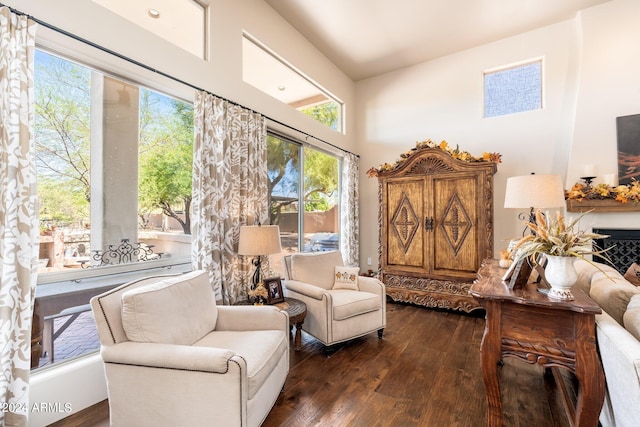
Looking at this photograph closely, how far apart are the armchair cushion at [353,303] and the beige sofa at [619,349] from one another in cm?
166

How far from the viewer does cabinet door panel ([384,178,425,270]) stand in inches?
161

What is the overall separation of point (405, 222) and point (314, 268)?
5.49ft

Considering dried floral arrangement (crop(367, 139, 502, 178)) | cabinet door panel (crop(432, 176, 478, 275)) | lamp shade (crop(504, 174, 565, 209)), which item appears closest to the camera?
lamp shade (crop(504, 174, 565, 209))

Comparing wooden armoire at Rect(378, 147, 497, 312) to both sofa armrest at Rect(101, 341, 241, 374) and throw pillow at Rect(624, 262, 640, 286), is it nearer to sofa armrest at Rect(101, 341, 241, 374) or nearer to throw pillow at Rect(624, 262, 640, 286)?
throw pillow at Rect(624, 262, 640, 286)

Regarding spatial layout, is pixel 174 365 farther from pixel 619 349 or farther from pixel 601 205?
pixel 601 205

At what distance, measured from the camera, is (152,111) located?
2502 millimetres

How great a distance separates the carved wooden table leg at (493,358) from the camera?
1657 millimetres

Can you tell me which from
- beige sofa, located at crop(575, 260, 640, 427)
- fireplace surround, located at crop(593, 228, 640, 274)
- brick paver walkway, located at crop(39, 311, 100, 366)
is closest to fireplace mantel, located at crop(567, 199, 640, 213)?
fireplace surround, located at crop(593, 228, 640, 274)

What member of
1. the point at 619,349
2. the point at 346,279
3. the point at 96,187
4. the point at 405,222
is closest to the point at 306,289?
the point at 346,279

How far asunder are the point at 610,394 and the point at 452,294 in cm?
249

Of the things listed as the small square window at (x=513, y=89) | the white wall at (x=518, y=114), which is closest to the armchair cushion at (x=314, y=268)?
the white wall at (x=518, y=114)

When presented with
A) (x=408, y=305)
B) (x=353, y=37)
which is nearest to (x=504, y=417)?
(x=408, y=305)

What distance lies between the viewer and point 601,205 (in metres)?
3.27

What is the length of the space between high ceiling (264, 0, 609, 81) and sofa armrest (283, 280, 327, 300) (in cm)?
321
